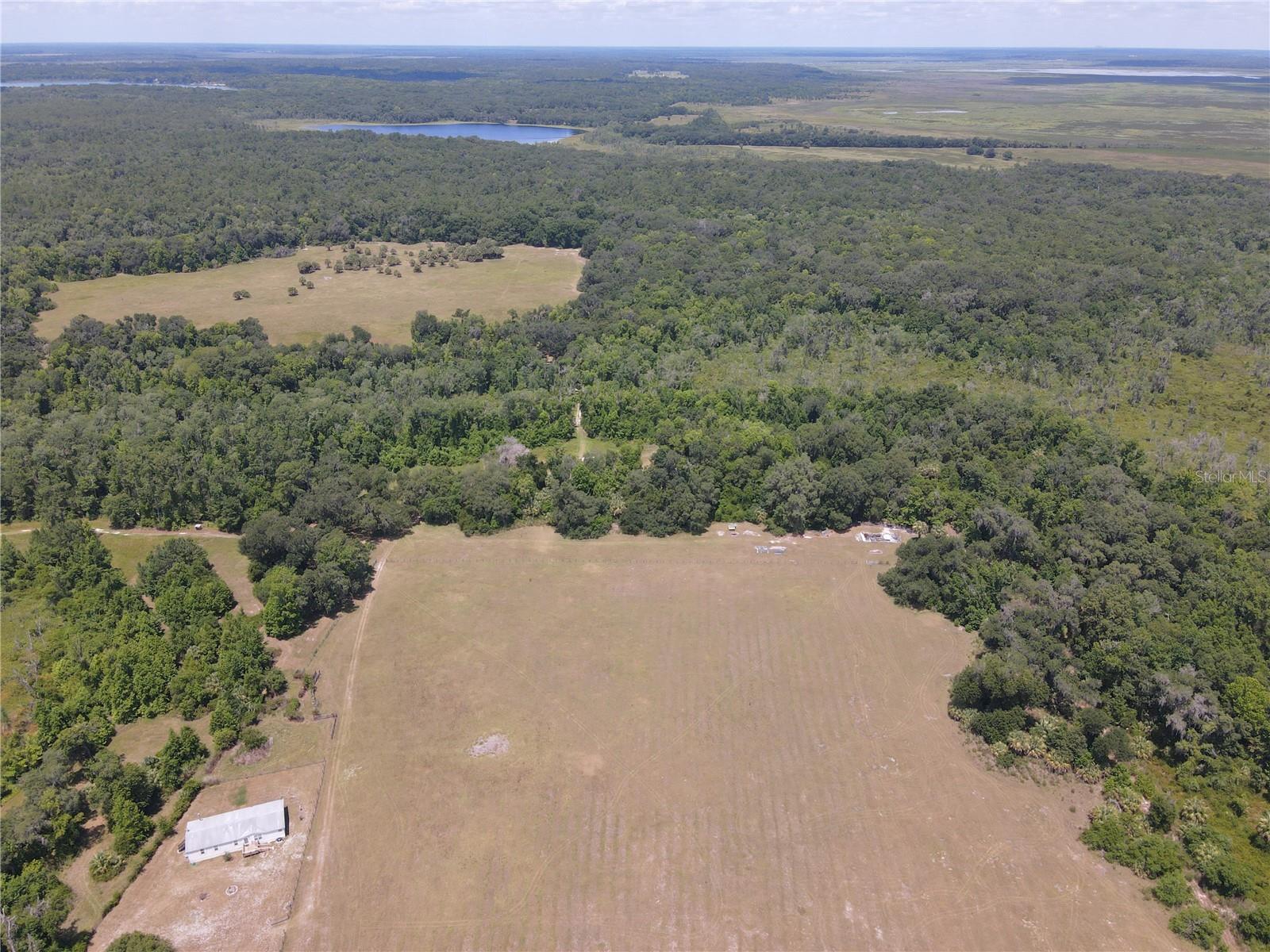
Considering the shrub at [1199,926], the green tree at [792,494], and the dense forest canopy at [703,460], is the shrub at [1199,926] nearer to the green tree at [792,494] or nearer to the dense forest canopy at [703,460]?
the dense forest canopy at [703,460]

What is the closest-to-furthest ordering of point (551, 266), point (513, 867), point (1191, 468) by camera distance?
point (513, 867), point (1191, 468), point (551, 266)

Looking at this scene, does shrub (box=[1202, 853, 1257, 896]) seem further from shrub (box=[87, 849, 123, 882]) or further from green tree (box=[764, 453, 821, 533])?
shrub (box=[87, 849, 123, 882])

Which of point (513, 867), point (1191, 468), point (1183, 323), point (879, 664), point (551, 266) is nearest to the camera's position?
point (513, 867)

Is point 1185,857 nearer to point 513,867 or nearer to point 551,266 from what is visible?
point 513,867

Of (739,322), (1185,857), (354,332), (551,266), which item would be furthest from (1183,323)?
(354,332)

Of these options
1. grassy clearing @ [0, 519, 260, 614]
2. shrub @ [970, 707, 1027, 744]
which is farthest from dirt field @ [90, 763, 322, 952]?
shrub @ [970, 707, 1027, 744]

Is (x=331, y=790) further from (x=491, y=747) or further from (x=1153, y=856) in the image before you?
(x=1153, y=856)

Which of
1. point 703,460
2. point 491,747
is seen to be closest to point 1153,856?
point 491,747

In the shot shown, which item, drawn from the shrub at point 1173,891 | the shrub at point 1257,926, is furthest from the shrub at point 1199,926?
the shrub at point 1257,926
